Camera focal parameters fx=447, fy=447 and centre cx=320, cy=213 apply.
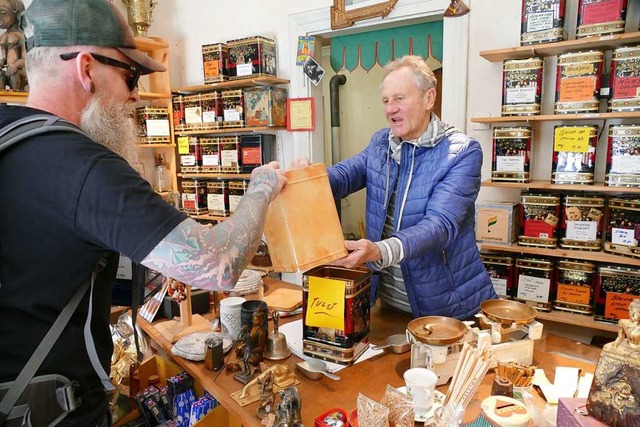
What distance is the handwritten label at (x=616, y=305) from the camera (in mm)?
2398

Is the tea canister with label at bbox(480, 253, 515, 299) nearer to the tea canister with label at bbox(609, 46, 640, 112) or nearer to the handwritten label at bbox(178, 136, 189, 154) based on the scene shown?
the tea canister with label at bbox(609, 46, 640, 112)

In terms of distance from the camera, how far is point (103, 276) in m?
0.96

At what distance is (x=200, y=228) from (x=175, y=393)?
0.87 meters

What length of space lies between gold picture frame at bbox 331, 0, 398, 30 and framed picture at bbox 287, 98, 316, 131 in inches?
23.8

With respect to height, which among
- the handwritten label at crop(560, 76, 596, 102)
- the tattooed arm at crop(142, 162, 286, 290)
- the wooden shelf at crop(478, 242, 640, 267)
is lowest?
the wooden shelf at crop(478, 242, 640, 267)

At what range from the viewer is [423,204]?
5.30 ft

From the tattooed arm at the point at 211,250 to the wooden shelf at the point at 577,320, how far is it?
2250mm

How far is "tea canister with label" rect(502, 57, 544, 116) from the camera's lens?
2.54 m

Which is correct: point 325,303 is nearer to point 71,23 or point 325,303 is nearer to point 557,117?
point 71,23

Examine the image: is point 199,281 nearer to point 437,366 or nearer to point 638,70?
point 437,366

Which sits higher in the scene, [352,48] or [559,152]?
[352,48]

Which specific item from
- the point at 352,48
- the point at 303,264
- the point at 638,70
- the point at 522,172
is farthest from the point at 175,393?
the point at 352,48

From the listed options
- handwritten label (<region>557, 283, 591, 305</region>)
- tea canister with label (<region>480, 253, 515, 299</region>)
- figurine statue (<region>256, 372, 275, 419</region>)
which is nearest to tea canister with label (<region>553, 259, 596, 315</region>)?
handwritten label (<region>557, 283, 591, 305</region>)

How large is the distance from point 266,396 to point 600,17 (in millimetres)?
2498
